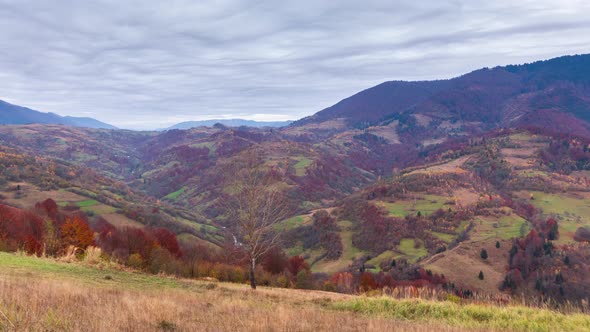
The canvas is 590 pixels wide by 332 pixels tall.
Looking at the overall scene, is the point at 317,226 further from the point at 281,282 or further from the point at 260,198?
the point at 260,198

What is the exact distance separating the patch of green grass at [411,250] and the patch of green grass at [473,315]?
4798 inches

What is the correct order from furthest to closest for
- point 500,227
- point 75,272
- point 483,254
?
point 500,227
point 483,254
point 75,272

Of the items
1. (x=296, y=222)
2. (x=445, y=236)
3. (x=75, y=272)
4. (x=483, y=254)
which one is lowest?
(x=445, y=236)

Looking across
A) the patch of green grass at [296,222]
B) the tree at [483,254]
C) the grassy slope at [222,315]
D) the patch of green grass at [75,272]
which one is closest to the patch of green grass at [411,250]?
the tree at [483,254]

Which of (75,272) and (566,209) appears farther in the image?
(566,209)

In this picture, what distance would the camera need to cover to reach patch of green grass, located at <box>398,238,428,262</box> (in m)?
131

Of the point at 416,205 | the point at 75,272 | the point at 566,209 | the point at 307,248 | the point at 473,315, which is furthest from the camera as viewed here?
the point at 416,205

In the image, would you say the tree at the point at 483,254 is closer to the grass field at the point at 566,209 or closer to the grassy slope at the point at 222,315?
the grass field at the point at 566,209

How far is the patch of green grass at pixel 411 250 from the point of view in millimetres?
130700

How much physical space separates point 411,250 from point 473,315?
134802mm

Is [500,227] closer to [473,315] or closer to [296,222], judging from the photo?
[296,222]

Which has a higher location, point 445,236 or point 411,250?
point 445,236

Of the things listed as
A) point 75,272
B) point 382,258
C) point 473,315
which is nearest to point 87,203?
point 382,258

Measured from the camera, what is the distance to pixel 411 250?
139 metres
